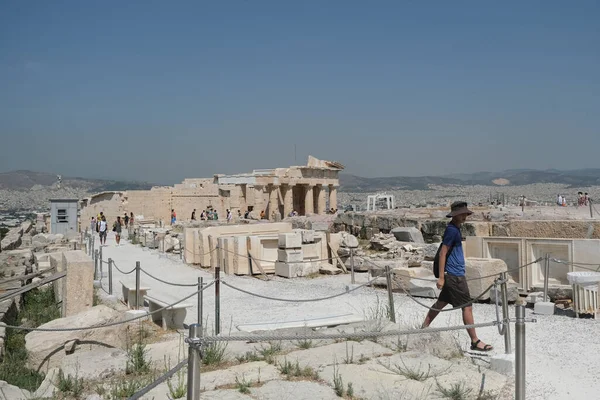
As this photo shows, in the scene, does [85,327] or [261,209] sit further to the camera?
[261,209]

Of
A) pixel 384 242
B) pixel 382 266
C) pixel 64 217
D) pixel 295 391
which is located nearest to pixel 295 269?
pixel 382 266

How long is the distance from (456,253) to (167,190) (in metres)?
31.6

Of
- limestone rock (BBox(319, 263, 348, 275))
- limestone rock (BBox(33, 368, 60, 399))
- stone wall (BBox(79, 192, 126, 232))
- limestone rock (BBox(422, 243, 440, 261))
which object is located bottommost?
limestone rock (BBox(319, 263, 348, 275))

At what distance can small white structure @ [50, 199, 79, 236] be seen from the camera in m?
26.3

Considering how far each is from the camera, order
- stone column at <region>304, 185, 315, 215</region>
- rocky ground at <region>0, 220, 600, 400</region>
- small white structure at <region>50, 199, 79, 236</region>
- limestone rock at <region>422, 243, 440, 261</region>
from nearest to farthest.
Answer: rocky ground at <region>0, 220, 600, 400</region>, limestone rock at <region>422, 243, 440, 261</region>, small white structure at <region>50, 199, 79, 236</region>, stone column at <region>304, 185, 315, 215</region>

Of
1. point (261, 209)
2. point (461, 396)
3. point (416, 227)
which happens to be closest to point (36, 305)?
point (461, 396)

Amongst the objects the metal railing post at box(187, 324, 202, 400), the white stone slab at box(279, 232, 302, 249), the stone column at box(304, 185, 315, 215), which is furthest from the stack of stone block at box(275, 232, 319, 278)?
the stone column at box(304, 185, 315, 215)

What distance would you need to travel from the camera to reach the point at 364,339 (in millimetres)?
6391

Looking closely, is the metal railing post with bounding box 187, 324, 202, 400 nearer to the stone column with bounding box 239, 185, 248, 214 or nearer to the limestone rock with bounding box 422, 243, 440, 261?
the limestone rock with bounding box 422, 243, 440, 261

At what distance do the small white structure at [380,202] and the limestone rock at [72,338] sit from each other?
96.1 ft

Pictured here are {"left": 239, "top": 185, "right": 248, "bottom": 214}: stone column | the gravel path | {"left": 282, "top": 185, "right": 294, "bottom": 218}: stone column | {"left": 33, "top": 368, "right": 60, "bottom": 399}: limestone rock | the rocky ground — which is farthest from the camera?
{"left": 282, "top": 185, "right": 294, "bottom": 218}: stone column

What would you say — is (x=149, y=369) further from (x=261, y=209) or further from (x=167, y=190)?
(x=167, y=190)

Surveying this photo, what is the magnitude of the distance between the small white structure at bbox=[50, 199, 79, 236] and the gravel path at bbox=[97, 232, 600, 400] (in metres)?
11.2

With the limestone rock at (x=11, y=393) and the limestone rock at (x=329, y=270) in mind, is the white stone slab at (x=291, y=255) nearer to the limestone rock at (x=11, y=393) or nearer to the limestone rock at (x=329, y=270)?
the limestone rock at (x=329, y=270)
